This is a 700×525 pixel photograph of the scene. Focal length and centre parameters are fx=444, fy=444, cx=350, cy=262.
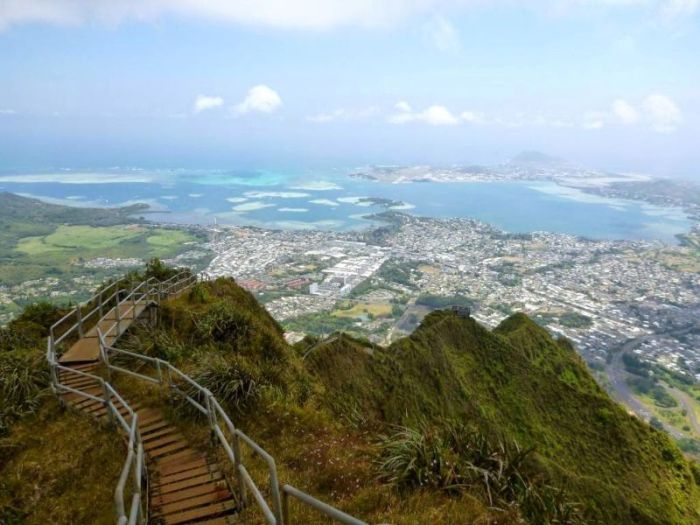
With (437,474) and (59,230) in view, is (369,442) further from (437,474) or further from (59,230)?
(59,230)

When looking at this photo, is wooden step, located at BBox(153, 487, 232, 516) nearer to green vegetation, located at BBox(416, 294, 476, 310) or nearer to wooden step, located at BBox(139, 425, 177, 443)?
wooden step, located at BBox(139, 425, 177, 443)

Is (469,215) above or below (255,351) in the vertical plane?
below

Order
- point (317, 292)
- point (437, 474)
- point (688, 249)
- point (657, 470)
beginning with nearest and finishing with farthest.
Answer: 1. point (437, 474)
2. point (657, 470)
3. point (317, 292)
4. point (688, 249)

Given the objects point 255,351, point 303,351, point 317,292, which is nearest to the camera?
point 255,351

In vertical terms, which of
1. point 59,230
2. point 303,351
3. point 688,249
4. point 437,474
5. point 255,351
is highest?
point 437,474

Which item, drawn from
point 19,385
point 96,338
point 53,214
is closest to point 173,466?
point 19,385

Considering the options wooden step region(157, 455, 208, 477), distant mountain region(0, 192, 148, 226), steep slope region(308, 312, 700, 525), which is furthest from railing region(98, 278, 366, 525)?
distant mountain region(0, 192, 148, 226)

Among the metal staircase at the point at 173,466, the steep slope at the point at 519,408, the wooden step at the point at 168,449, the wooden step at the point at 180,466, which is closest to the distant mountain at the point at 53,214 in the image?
the steep slope at the point at 519,408

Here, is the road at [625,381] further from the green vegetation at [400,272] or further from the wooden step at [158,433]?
the wooden step at [158,433]

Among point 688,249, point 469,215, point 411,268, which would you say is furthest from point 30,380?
point 469,215
